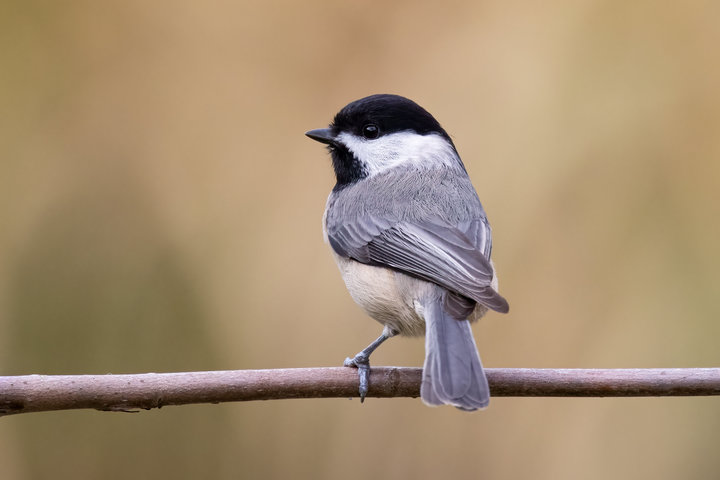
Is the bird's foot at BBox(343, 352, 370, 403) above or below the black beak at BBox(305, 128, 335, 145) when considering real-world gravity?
below

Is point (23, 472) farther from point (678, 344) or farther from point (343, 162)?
point (678, 344)

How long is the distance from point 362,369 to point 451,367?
34 cm

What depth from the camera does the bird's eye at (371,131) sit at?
112 inches

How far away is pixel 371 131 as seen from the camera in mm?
2859

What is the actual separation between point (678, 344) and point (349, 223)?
4.81 feet

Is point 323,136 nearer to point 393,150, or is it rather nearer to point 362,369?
point 393,150

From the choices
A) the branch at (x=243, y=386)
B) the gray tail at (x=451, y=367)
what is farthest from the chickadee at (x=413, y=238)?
the branch at (x=243, y=386)

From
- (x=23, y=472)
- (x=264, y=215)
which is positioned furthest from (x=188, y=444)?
(x=264, y=215)

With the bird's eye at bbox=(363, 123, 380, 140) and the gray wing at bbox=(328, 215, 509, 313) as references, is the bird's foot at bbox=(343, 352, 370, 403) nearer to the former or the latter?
the gray wing at bbox=(328, 215, 509, 313)

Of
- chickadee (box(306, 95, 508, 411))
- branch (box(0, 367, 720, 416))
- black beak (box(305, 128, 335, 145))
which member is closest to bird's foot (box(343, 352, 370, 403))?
chickadee (box(306, 95, 508, 411))

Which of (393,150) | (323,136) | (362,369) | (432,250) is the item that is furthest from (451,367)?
(323,136)

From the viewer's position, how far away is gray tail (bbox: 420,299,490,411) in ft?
6.18

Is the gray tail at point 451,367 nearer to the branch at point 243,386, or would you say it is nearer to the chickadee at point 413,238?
the chickadee at point 413,238

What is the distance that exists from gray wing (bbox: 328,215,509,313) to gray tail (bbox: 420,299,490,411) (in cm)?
8
